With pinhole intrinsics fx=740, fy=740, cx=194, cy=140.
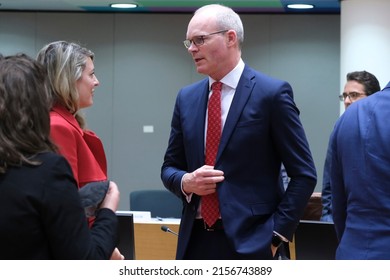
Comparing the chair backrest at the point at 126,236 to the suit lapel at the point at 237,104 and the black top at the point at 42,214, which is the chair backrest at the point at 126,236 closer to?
the suit lapel at the point at 237,104

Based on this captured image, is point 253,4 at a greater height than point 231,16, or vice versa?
point 253,4

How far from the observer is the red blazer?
98.0 inches

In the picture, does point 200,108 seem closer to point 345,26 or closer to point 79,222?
point 79,222

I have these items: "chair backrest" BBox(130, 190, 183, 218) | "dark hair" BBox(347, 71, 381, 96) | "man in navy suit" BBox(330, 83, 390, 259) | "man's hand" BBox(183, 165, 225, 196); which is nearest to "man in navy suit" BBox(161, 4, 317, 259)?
"man's hand" BBox(183, 165, 225, 196)

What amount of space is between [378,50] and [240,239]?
512 centimetres

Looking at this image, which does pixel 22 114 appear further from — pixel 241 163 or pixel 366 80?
pixel 366 80

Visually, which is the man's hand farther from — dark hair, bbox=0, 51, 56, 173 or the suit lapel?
dark hair, bbox=0, 51, 56, 173

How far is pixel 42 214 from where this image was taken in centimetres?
182

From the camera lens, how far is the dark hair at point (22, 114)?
1.83 metres

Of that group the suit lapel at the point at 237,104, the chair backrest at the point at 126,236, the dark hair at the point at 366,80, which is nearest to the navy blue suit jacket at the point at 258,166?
the suit lapel at the point at 237,104

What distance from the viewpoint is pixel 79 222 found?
6.11ft

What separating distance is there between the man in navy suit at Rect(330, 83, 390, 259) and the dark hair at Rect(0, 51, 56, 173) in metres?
1.03

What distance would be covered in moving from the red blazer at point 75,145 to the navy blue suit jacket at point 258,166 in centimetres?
54
